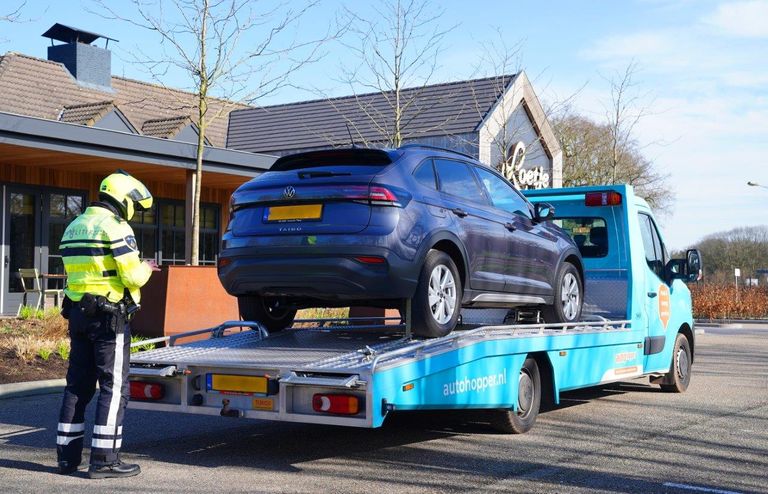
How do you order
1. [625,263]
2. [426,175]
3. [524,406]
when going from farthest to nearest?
[625,263]
[524,406]
[426,175]

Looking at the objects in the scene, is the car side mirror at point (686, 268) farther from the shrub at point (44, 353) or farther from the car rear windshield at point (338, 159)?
the shrub at point (44, 353)

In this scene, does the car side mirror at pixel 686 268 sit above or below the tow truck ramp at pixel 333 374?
above

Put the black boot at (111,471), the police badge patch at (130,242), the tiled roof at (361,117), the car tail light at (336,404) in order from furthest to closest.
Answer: the tiled roof at (361,117) → the police badge patch at (130,242) → the black boot at (111,471) → the car tail light at (336,404)

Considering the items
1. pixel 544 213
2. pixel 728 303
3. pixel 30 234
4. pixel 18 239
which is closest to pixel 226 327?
pixel 544 213

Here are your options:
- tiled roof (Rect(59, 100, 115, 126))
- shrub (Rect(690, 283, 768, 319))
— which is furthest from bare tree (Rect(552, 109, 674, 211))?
tiled roof (Rect(59, 100, 115, 126))

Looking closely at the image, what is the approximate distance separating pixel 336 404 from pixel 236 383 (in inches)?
32.1

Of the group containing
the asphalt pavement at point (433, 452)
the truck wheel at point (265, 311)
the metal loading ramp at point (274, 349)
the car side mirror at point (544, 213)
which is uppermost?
the car side mirror at point (544, 213)

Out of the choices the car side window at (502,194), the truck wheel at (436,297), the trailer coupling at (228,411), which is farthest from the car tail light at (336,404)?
the car side window at (502,194)

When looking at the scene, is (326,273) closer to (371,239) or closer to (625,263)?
(371,239)

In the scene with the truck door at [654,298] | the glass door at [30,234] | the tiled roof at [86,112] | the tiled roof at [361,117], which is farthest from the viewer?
the tiled roof at [361,117]

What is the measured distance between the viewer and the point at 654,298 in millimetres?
9930

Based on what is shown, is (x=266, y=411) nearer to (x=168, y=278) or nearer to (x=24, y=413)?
(x=24, y=413)

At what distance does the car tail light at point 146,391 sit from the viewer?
6.57 meters

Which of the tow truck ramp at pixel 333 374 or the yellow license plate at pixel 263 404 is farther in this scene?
the yellow license plate at pixel 263 404
